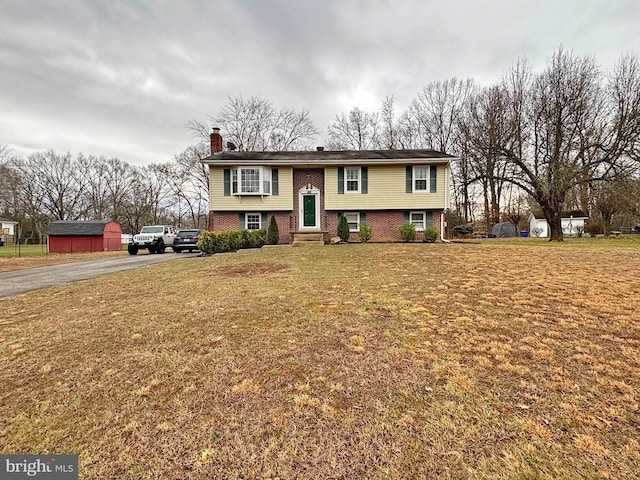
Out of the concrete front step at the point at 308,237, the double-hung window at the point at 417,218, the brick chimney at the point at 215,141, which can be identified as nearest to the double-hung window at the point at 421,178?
the double-hung window at the point at 417,218

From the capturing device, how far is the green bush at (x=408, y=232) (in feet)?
54.3

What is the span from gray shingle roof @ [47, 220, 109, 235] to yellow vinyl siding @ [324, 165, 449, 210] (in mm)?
20868

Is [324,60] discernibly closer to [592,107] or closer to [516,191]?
[592,107]

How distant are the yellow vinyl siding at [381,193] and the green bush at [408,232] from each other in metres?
1.55

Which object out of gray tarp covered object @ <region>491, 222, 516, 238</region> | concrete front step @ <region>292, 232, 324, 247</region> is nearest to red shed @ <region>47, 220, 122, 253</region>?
concrete front step @ <region>292, 232, 324, 247</region>

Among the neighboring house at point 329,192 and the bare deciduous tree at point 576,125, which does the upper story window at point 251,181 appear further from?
the bare deciduous tree at point 576,125

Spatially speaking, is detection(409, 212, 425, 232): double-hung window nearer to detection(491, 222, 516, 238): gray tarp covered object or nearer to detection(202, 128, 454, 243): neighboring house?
detection(202, 128, 454, 243): neighboring house

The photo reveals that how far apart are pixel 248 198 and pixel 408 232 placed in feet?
31.1

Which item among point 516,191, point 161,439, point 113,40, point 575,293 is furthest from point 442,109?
point 161,439

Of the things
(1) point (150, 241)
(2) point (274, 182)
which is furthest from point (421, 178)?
(1) point (150, 241)

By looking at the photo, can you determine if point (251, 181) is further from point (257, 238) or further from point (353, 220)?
point (353, 220)

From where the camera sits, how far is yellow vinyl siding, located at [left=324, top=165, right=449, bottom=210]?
1777 cm

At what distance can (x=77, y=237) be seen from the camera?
81.3 ft

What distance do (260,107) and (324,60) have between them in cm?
1562
